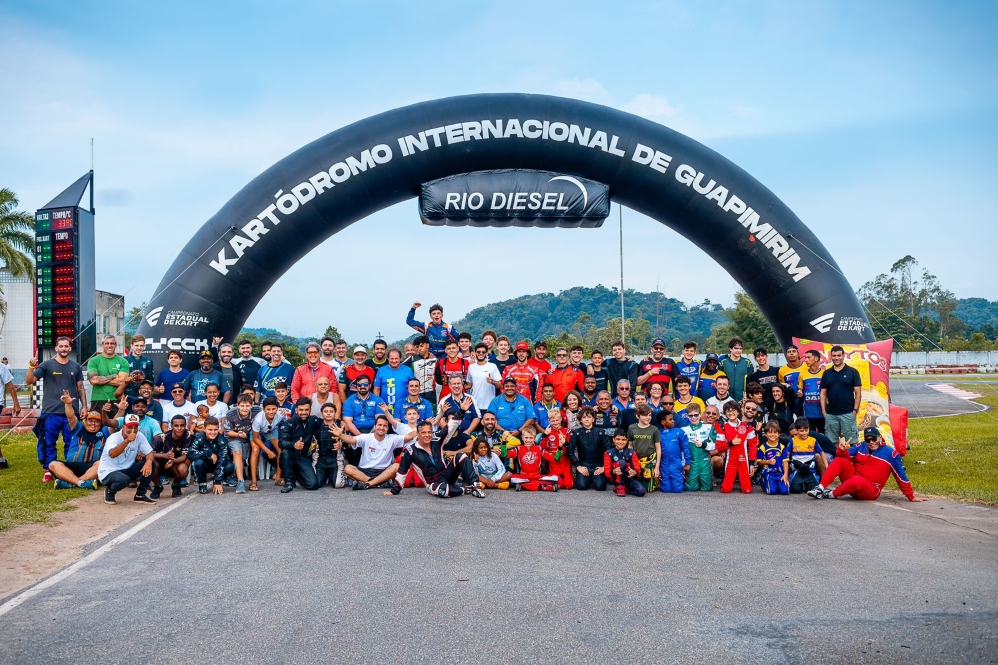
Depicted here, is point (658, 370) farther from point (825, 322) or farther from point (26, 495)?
point (26, 495)

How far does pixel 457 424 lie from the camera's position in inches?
378

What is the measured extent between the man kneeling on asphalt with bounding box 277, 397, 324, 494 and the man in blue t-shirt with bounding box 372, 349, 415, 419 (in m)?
1.01

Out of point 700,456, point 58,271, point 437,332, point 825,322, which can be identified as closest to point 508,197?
point 437,332

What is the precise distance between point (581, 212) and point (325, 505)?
6.51 metres

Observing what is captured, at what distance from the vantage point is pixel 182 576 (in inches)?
210

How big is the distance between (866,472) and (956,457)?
4325 mm

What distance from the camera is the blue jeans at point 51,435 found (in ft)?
31.6

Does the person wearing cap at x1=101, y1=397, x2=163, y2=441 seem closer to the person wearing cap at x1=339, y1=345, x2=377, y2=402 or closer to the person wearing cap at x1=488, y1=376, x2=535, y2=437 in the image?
the person wearing cap at x1=339, y1=345, x2=377, y2=402

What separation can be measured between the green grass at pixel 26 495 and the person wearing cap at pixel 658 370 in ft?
23.8

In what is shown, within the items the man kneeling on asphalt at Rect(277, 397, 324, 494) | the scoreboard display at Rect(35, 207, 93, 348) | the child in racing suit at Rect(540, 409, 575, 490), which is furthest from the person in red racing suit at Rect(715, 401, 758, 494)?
the scoreboard display at Rect(35, 207, 93, 348)

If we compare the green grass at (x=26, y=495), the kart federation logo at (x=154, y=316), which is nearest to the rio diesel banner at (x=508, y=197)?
the kart federation logo at (x=154, y=316)

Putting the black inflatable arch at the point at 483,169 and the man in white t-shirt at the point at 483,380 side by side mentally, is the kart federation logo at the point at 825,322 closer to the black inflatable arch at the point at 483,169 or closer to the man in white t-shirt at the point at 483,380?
the black inflatable arch at the point at 483,169

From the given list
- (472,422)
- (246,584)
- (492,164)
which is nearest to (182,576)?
(246,584)

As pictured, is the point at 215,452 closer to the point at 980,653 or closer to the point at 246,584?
the point at 246,584
